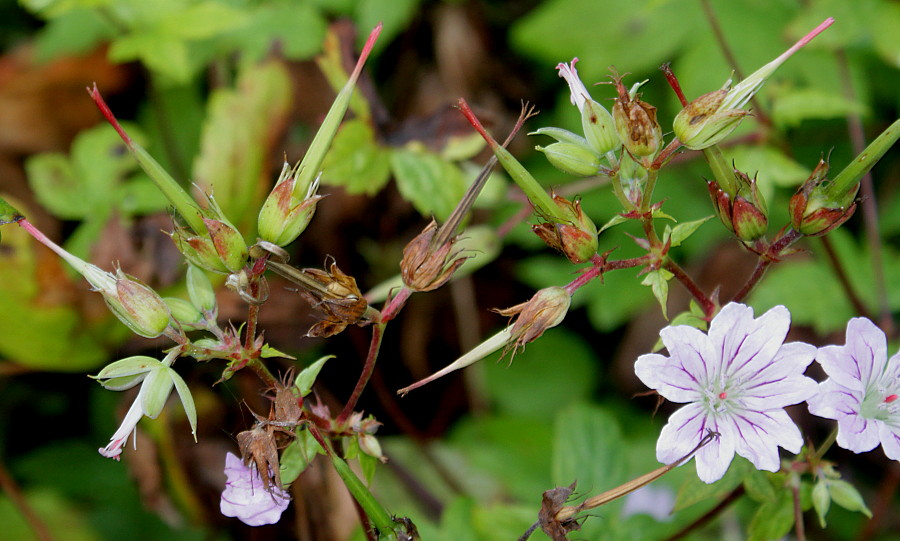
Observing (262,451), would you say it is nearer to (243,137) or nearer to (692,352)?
(692,352)

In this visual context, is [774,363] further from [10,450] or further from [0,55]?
[0,55]

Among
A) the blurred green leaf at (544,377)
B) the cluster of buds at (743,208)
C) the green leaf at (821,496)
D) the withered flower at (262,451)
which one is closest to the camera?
the withered flower at (262,451)

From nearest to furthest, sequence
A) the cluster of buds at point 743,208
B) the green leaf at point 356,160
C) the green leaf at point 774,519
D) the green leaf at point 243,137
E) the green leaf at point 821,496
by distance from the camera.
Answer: the cluster of buds at point 743,208
the green leaf at point 821,496
the green leaf at point 774,519
the green leaf at point 356,160
the green leaf at point 243,137

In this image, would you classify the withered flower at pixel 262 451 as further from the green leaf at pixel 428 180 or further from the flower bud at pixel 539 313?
the green leaf at pixel 428 180

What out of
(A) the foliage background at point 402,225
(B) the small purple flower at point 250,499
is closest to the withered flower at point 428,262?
(B) the small purple flower at point 250,499

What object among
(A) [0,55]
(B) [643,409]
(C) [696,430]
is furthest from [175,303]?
(A) [0,55]
